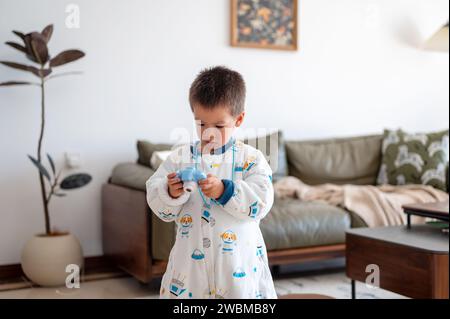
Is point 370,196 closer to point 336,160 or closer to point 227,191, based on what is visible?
point 336,160

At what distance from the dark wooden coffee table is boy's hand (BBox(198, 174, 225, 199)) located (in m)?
1.36

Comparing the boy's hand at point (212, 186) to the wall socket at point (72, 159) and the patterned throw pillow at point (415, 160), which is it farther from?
the patterned throw pillow at point (415, 160)

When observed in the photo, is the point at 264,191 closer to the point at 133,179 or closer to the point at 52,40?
the point at 133,179

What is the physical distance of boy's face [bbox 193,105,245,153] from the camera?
1.11 meters

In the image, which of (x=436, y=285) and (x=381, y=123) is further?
(x=381, y=123)

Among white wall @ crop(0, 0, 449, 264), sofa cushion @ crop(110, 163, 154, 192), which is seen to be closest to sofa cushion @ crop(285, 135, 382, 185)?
white wall @ crop(0, 0, 449, 264)

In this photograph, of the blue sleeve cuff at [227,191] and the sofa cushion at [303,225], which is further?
the sofa cushion at [303,225]

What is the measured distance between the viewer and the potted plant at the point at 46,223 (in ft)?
9.61

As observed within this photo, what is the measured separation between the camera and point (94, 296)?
9.29ft

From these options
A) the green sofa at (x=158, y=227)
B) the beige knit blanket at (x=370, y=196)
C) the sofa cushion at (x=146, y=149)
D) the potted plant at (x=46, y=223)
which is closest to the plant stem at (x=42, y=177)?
the potted plant at (x=46, y=223)

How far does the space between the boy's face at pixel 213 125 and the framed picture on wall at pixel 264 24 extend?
2.67 metres

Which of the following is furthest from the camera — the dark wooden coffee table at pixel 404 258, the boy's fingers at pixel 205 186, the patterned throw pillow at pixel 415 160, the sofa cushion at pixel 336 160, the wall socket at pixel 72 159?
the sofa cushion at pixel 336 160
